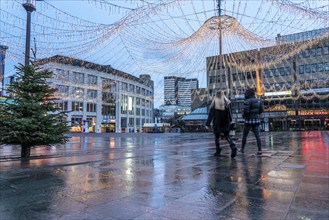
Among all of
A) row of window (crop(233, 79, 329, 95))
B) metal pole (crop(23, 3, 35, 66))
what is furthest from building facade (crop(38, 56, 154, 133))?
metal pole (crop(23, 3, 35, 66))

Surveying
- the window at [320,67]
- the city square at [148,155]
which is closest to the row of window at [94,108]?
the city square at [148,155]

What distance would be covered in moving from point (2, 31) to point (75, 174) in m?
9.89

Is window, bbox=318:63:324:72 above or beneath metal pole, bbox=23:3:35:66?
above

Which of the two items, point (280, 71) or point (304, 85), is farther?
point (280, 71)

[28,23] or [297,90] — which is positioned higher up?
[297,90]

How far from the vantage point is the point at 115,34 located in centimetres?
1118

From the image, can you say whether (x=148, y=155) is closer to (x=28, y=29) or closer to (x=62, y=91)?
(x=28, y=29)

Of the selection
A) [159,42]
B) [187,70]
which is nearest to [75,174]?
[159,42]

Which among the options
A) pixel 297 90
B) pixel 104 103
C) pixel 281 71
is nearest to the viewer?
pixel 297 90

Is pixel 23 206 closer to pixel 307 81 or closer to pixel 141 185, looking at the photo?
pixel 141 185

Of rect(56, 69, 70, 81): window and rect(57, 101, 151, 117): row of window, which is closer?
rect(56, 69, 70, 81): window

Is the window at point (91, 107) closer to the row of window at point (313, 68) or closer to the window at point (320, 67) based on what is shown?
the row of window at point (313, 68)

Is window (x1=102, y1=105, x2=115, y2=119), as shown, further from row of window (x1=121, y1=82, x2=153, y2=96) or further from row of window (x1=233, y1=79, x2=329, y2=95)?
row of window (x1=233, y1=79, x2=329, y2=95)

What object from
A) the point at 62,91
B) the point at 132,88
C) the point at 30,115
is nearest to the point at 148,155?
the point at 30,115
